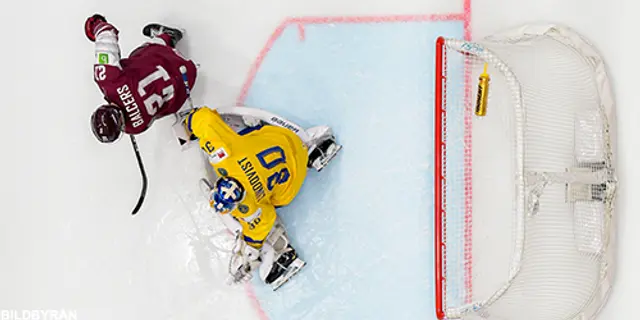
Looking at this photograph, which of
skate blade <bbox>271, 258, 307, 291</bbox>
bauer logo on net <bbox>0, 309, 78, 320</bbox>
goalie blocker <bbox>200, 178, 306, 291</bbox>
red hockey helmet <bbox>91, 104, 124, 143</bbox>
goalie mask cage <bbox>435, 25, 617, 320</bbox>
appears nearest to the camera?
goalie mask cage <bbox>435, 25, 617, 320</bbox>

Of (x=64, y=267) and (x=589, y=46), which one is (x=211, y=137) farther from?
(x=589, y=46)

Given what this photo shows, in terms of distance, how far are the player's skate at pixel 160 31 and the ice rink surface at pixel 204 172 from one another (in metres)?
0.10

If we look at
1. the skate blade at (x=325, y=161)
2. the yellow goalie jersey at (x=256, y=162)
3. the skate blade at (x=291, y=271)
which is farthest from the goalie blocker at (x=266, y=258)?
the skate blade at (x=325, y=161)

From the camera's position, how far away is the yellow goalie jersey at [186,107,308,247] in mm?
2430

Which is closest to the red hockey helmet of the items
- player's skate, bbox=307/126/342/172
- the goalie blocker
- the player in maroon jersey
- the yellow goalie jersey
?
the player in maroon jersey

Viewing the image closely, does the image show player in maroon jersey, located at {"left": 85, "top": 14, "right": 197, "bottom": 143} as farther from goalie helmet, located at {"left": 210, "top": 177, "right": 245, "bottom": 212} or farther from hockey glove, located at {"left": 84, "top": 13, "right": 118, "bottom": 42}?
goalie helmet, located at {"left": 210, "top": 177, "right": 245, "bottom": 212}

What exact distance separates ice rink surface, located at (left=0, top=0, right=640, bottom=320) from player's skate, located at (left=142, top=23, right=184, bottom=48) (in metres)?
0.10

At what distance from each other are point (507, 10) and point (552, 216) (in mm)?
918

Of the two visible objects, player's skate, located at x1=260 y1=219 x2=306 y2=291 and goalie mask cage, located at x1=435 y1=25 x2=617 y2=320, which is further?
player's skate, located at x1=260 y1=219 x2=306 y2=291

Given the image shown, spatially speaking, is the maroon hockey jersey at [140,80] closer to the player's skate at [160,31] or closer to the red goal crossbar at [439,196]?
the player's skate at [160,31]

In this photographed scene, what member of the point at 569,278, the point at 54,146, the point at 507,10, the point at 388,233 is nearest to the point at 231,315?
the point at 388,233

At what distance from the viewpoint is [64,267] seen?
10.3 feet

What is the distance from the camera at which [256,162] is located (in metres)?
2.46

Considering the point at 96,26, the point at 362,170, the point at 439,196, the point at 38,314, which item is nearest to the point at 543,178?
the point at 439,196
